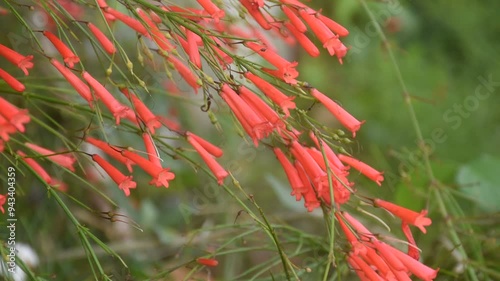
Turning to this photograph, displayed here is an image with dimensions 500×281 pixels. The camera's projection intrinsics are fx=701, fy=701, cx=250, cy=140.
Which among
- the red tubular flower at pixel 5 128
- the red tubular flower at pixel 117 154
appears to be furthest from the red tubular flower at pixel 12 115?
the red tubular flower at pixel 117 154

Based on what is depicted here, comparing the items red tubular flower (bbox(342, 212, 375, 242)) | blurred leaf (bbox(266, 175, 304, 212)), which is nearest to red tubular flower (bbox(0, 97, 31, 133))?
red tubular flower (bbox(342, 212, 375, 242))

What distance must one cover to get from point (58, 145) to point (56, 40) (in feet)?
2.18

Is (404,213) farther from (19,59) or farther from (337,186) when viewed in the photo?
(19,59)

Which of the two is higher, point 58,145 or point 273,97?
point 273,97

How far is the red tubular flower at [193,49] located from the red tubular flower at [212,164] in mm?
100

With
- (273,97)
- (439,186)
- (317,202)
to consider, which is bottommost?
(439,186)

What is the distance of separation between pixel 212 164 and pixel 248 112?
0.07m

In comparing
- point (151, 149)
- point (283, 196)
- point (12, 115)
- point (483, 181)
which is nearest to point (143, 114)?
point (151, 149)

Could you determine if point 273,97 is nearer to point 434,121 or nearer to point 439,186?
point 439,186

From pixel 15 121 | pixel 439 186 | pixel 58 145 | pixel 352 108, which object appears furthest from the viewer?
pixel 352 108

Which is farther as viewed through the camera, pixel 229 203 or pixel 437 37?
pixel 437 37

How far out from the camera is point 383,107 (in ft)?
6.71

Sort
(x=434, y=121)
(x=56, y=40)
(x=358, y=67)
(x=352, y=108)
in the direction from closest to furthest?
(x=56, y=40)
(x=434, y=121)
(x=352, y=108)
(x=358, y=67)

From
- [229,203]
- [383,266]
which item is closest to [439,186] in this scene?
[383,266]
